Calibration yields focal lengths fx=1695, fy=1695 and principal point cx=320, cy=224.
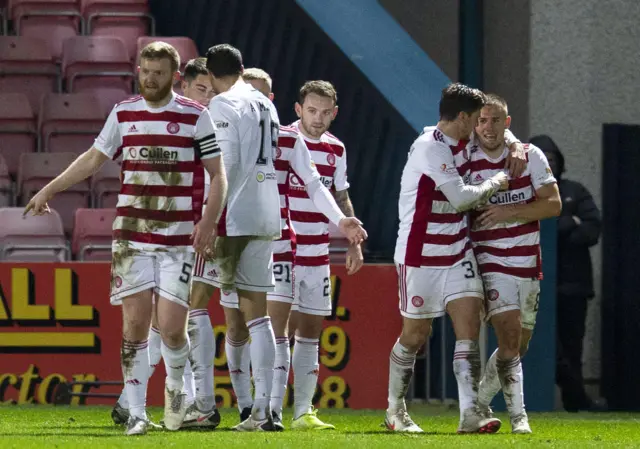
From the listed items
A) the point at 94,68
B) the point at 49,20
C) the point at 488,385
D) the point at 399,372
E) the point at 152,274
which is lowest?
the point at 488,385

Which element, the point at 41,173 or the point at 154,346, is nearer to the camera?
the point at 154,346

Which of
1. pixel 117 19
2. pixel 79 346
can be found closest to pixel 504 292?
pixel 79 346

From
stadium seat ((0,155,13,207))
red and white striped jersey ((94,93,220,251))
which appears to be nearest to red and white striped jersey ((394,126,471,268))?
red and white striped jersey ((94,93,220,251))

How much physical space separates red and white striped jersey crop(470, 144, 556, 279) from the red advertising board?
9.75ft

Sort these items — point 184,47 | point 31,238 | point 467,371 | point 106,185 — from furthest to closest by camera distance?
point 184,47 < point 106,185 < point 31,238 < point 467,371

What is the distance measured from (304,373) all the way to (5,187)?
459cm

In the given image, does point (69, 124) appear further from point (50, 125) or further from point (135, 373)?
point (135, 373)

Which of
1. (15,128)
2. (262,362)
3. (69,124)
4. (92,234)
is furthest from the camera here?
(15,128)

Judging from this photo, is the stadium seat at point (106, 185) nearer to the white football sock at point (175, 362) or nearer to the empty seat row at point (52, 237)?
the empty seat row at point (52, 237)

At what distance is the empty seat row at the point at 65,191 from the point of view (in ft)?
45.4

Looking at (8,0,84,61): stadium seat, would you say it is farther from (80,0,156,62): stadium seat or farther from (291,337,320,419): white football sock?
(291,337,320,419): white football sock

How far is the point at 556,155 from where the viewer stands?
1342cm

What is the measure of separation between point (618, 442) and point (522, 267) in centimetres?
115

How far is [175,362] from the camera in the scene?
8.70 m
